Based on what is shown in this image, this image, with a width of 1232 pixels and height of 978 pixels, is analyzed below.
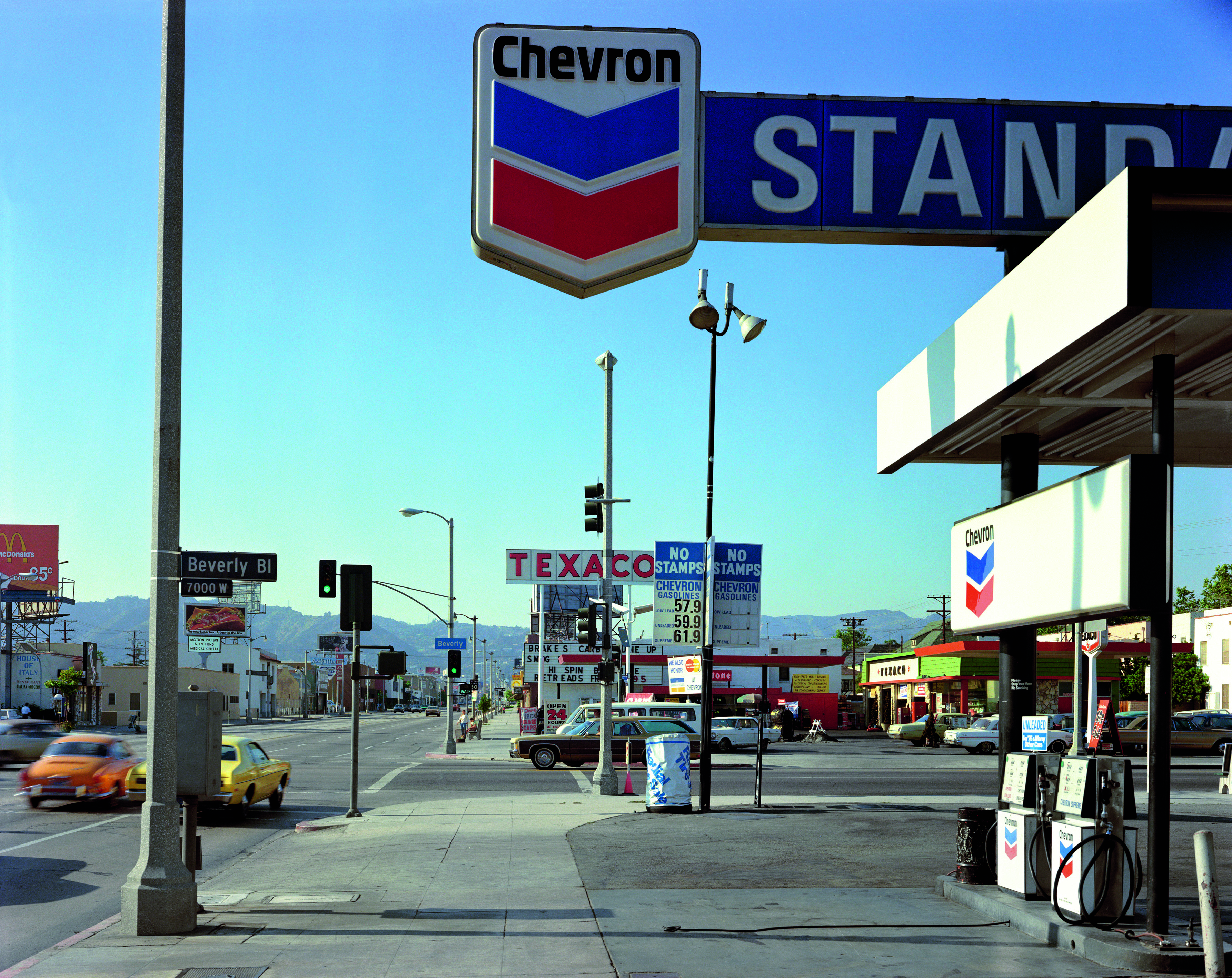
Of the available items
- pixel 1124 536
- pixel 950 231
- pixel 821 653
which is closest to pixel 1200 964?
pixel 1124 536

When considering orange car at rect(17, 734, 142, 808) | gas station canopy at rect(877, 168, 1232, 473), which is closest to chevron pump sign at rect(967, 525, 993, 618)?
gas station canopy at rect(877, 168, 1232, 473)

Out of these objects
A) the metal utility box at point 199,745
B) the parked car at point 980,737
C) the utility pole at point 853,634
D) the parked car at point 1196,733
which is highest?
the metal utility box at point 199,745

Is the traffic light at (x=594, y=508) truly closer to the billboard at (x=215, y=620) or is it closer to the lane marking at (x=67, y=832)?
the lane marking at (x=67, y=832)

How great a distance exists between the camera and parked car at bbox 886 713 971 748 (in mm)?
52325

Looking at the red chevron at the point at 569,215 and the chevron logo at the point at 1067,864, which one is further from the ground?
the red chevron at the point at 569,215

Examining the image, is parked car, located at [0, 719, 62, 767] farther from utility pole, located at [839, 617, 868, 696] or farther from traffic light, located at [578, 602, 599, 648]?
utility pole, located at [839, 617, 868, 696]

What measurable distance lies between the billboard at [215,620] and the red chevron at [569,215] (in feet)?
371

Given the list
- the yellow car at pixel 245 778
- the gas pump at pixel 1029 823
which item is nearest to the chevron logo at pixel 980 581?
the gas pump at pixel 1029 823

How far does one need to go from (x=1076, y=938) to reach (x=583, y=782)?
65.9ft

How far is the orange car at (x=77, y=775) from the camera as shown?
2075 cm

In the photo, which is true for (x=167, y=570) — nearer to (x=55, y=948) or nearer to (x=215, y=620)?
(x=55, y=948)

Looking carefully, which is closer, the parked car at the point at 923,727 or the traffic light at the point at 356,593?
the traffic light at the point at 356,593

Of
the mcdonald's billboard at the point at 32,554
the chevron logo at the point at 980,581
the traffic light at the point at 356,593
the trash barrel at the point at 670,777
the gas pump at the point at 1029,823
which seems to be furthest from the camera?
the mcdonald's billboard at the point at 32,554

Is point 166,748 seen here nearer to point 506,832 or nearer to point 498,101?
point 498,101
